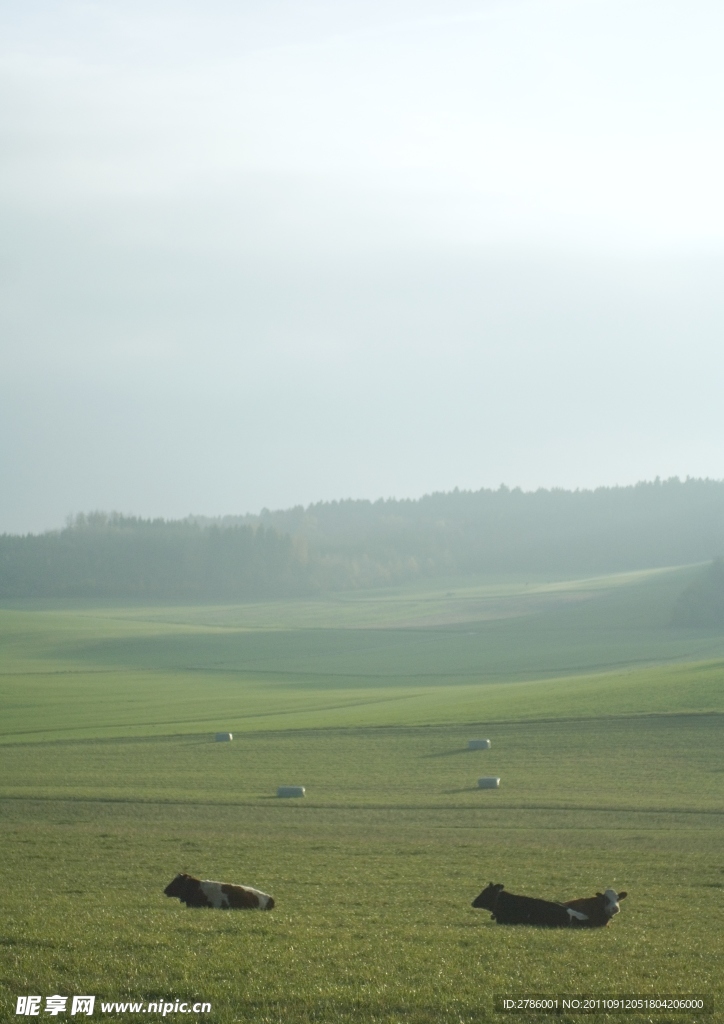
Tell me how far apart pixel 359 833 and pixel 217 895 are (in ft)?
32.4

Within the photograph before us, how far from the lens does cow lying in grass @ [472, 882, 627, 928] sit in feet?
41.5

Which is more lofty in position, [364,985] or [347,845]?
[364,985]

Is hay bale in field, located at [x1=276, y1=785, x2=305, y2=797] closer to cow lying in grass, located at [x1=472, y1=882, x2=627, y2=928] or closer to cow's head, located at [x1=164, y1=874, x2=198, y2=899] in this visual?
cow's head, located at [x1=164, y1=874, x2=198, y2=899]

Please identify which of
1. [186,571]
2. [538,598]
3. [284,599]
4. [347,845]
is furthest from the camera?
[186,571]

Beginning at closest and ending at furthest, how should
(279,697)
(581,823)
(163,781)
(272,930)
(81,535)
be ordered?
(272,930), (581,823), (163,781), (279,697), (81,535)

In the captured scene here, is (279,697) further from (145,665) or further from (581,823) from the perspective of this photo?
(581,823)

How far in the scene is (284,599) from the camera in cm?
16150

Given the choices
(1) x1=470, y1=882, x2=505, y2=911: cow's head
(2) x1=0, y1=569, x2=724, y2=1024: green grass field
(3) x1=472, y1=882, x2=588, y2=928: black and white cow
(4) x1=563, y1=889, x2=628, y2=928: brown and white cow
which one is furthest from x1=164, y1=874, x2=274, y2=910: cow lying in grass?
(4) x1=563, y1=889, x2=628, y2=928: brown and white cow

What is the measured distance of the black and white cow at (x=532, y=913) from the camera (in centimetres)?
1275

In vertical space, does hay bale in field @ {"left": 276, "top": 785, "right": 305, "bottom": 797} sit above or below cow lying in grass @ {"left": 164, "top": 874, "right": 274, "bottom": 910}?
below

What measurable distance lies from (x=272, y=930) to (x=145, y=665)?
74.4 m

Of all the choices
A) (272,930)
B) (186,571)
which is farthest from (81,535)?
(272,930)

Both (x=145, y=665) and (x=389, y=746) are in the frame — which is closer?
(x=389, y=746)

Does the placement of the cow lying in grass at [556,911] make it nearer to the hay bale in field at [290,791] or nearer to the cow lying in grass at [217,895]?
the cow lying in grass at [217,895]
